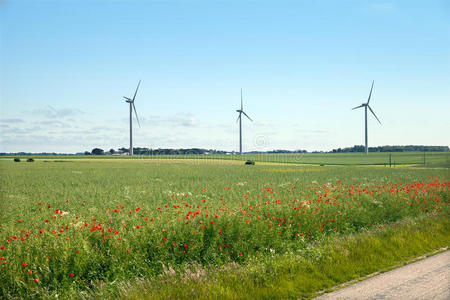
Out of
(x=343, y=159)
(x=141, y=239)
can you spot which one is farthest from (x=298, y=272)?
(x=343, y=159)

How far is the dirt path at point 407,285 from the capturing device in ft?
22.6

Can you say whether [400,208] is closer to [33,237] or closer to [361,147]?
[33,237]

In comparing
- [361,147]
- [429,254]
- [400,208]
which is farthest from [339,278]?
[361,147]

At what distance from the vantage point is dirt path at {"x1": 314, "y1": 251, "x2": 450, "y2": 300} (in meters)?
6.90

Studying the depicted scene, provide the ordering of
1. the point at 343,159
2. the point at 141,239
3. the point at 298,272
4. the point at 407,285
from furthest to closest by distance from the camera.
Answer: the point at 343,159 → the point at 141,239 → the point at 298,272 → the point at 407,285

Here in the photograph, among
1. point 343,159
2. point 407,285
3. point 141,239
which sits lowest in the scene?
point 407,285

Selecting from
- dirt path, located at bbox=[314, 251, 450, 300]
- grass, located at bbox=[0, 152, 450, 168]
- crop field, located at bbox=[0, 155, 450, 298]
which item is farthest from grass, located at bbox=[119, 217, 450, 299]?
grass, located at bbox=[0, 152, 450, 168]

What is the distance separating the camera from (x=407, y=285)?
7.45m

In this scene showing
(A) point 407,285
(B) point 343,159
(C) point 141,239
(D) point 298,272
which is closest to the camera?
(A) point 407,285

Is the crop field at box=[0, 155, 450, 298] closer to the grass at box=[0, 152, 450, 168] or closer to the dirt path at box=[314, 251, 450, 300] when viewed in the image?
the dirt path at box=[314, 251, 450, 300]

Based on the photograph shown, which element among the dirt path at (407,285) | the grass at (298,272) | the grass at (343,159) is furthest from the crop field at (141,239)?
the grass at (343,159)

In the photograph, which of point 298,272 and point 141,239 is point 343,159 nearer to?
point 298,272

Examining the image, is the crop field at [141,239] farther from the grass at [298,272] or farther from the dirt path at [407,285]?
the dirt path at [407,285]

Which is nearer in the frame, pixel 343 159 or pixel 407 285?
pixel 407 285
